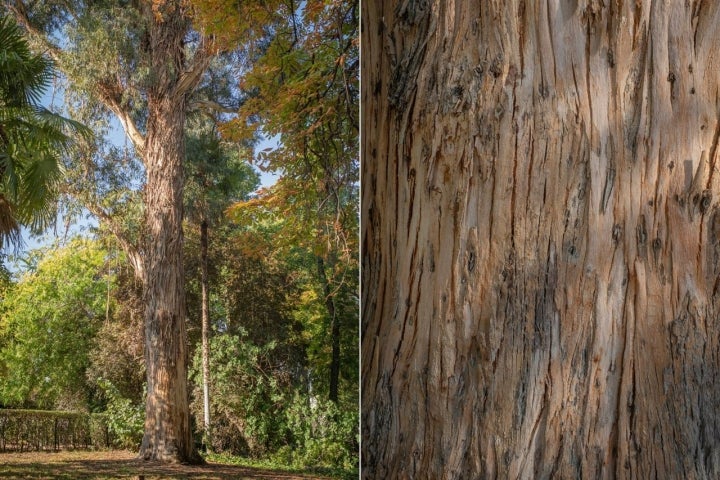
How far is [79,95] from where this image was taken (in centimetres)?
229

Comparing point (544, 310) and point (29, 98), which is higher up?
point (29, 98)

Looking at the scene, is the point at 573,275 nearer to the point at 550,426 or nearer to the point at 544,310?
the point at 544,310

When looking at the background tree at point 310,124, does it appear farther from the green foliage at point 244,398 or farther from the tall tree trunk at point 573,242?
the tall tree trunk at point 573,242

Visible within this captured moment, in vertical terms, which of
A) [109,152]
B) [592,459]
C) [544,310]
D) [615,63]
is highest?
[109,152]

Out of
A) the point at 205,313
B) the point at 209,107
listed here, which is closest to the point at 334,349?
the point at 205,313

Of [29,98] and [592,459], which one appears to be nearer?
[592,459]

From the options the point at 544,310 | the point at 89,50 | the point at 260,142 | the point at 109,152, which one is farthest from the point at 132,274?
the point at 544,310

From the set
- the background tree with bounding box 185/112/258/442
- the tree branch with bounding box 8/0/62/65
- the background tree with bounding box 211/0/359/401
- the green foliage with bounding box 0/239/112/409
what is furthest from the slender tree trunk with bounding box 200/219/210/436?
the tree branch with bounding box 8/0/62/65

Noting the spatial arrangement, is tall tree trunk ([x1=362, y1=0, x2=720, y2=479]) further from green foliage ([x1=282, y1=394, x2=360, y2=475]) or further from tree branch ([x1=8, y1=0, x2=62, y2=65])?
tree branch ([x1=8, y1=0, x2=62, y2=65])

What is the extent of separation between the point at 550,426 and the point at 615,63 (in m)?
0.40

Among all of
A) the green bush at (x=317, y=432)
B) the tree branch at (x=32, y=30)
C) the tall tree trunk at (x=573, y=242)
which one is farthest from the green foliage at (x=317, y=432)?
the tree branch at (x=32, y=30)

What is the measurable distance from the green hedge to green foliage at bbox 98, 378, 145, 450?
0.11 ft

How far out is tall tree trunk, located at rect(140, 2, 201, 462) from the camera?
212 centimetres

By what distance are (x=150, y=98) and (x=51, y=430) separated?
1.15 m
